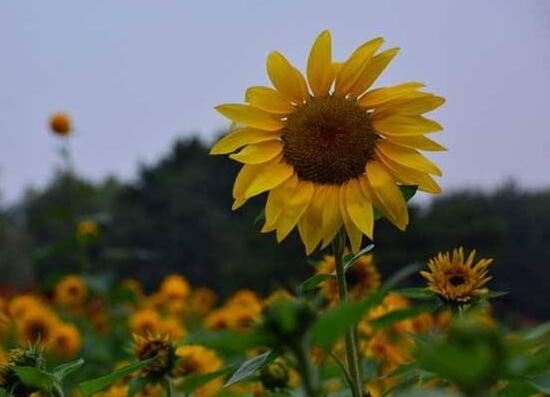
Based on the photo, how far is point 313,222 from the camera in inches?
42.0

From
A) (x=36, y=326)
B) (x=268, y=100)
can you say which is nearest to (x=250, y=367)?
(x=268, y=100)

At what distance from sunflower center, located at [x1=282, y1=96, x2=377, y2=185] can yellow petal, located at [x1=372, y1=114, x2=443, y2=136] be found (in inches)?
0.5

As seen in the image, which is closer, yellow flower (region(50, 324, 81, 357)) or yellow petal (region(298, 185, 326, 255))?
yellow petal (region(298, 185, 326, 255))

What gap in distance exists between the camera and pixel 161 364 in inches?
48.0

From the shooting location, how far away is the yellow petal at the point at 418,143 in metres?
1.07

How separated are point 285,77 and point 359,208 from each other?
0.57 feet

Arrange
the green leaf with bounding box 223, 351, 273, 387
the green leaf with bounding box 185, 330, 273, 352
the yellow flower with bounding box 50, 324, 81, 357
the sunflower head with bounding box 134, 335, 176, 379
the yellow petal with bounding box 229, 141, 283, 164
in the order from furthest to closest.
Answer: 1. the yellow flower with bounding box 50, 324, 81, 357
2. the sunflower head with bounding box 134, 335, 176, 379
3. the yellow petal with bounding box 229, 141, 283, 164
4. the green leaf with bounding box 223, 351, 273, 387
5. the green leaf with bounding box 185, 330, 273, 352

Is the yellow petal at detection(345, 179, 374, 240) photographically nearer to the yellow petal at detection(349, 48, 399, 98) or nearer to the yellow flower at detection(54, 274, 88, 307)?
the yellow petal at detection(349, 48, 399, 98)

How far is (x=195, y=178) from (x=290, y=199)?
1743cm

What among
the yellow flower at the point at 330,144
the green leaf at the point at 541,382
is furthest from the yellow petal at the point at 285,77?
the green leaf at the point at 541,382

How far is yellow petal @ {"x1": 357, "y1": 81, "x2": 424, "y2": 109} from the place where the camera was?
3.54 feet

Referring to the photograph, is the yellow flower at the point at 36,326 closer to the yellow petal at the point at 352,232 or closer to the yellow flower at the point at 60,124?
the yellow flower at the point at 60,124

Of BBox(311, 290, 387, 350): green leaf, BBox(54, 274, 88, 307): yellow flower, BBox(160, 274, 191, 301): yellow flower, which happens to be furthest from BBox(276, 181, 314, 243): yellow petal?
BBox(54, 274, 88, 307): yellow flower

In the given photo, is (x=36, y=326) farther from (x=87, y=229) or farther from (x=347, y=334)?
(x=347, y=334)
